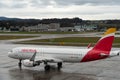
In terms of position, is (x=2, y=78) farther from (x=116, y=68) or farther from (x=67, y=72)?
(x=116, y=68)

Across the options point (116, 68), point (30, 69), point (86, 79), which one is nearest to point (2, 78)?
point (30, 69)

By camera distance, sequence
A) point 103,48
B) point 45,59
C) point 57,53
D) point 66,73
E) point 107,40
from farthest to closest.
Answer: point 57,53 → point 45,59 → point 66,73 → point 103,48 → point 107,40

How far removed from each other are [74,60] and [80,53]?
140cm

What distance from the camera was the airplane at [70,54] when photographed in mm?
40125

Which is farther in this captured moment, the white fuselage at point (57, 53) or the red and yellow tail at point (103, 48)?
the white fuselage at point (57, 53)

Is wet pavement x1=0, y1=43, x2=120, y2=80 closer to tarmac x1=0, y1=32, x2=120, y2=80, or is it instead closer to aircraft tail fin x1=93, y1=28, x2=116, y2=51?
tarmac x1=0, y1=32, x2=120, y2=80

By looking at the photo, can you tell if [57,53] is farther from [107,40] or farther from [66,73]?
[107,40]

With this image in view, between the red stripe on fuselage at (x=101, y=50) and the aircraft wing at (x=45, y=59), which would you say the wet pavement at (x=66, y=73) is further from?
the red stripe on fuselage at (x=101, y=50)

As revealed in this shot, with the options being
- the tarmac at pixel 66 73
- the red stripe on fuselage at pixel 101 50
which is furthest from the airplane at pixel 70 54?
the tarmac at pixel 66 73

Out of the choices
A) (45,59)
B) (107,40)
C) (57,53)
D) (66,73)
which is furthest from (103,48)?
(45,59)

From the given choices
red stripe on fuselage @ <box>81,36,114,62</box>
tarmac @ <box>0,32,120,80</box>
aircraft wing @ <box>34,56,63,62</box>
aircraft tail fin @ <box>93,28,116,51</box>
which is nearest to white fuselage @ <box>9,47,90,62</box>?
aircraft wing @ <box>34,56,63,62</box>

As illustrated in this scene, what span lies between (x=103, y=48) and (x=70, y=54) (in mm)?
4972

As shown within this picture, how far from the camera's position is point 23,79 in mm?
36188

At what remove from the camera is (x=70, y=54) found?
41.8 m
